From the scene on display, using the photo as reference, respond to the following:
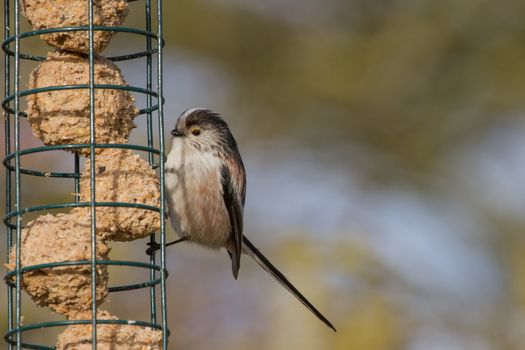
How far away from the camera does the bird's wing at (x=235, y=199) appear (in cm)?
673

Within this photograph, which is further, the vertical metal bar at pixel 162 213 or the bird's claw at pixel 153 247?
the bird's claw at pixel 153 247

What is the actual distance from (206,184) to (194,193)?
0.10m

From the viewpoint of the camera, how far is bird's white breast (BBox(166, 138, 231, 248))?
6.45m

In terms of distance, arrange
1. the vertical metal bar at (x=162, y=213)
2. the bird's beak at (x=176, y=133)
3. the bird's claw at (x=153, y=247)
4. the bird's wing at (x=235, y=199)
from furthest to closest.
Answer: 1. the bird's wing at (x=235, y=199)
2. the bird's beak at (x=176, y=133)
3. the bird's claw at (x=153, y=247)
4. the vertical metal bar at (x=162, y=213)

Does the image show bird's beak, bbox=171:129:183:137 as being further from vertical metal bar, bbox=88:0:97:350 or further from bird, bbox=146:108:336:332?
vertical metal bar, bbox=88:0:97:350

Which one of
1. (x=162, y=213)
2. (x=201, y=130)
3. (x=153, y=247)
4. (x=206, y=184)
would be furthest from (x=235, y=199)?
(x=162, y=213)

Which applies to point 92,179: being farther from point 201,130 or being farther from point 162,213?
point 201,130

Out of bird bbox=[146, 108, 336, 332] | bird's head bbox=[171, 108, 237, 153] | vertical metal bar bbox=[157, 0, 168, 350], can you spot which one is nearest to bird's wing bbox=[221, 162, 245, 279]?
bird bbox=[146, 108, 336, 332]

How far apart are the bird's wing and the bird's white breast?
0.04 m

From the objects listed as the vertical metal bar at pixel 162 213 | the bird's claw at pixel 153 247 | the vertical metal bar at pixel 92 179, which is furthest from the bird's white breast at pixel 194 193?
the vertical metal bar at pixel 92 179

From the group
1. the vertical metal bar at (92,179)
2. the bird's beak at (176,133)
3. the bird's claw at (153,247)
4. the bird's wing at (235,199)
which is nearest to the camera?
the vertical metal bar at (92,179)

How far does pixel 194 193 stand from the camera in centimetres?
655

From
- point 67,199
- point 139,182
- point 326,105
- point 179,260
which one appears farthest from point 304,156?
point 139,182

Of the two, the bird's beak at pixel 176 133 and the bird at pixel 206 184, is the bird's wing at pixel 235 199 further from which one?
the bird's beak at pixel 176 133
